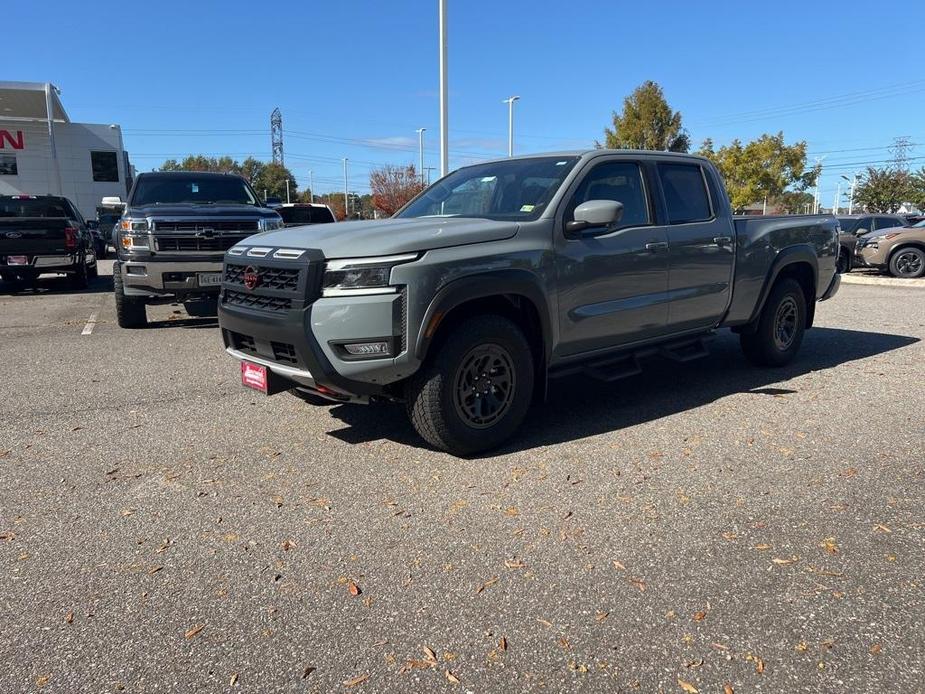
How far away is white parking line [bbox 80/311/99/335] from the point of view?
9.16 m

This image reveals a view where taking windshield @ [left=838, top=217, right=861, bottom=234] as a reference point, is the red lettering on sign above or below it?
above

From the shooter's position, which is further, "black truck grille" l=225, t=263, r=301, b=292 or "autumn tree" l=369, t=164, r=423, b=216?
"autumn tree" l=369, t=164, r=423, b=216

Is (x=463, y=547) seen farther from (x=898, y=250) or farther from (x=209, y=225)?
(x=898, y=250)

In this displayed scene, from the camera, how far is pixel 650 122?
33625 mm

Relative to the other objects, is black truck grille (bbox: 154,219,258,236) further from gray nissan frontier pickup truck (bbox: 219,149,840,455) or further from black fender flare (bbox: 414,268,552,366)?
black fender flare (bbox: 414,268,552,366)

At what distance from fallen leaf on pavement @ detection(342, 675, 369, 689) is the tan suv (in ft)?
58.7

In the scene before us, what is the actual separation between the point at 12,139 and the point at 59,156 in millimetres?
2082

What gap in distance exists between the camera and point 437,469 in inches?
168

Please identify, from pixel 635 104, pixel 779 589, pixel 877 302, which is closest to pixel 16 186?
pixel 635 104

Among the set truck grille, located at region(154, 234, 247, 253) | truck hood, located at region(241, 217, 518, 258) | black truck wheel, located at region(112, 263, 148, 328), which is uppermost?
truck hood, located at region(241, 217, 518, 258)

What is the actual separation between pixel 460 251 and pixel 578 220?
94 cm

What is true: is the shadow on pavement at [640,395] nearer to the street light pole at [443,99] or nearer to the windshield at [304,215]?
the windshield at [304,215]

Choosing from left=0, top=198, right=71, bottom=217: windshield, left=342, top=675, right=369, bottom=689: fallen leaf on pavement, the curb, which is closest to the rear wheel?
the curb

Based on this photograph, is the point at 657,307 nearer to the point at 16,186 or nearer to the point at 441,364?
the point at 441,364
